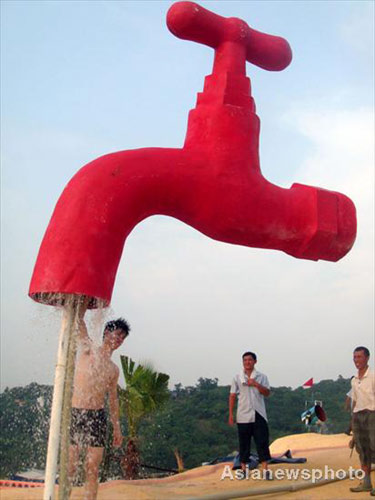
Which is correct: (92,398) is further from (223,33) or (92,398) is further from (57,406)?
(223,33)

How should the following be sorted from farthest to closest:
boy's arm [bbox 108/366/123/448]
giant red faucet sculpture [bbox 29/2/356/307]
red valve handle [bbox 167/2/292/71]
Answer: boy's arm [bbox 108/366/123/448], red valve handle [bbox 167/2/292/71], giant red faucet sculpture [bbox 29/2/356/307]

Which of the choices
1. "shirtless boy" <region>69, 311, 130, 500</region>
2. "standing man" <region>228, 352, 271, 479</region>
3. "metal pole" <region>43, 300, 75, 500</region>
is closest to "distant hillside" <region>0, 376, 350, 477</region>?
"standing man" <region>228, 352, 271, 479</region>

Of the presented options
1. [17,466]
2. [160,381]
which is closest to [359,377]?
[160,381]

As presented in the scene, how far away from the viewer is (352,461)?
24.6 ft

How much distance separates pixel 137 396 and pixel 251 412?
673 cm

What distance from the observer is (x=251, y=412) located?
6.57m

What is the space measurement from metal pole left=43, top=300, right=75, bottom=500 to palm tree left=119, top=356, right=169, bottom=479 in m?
9.99

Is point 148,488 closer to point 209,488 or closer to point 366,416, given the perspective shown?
point 209,488

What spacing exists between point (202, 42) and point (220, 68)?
249 mm

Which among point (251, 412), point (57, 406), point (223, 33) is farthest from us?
point (251, 412)

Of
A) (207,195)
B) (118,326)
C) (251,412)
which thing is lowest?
(251,412)

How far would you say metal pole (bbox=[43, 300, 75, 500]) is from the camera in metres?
2.81

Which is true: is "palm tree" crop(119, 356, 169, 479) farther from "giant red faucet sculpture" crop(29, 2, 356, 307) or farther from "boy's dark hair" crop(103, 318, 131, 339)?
"giant red faucet sculpture" crop(29, 2, 356, 307)

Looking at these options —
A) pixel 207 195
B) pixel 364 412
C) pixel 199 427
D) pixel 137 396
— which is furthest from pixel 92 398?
pixel 199 427
